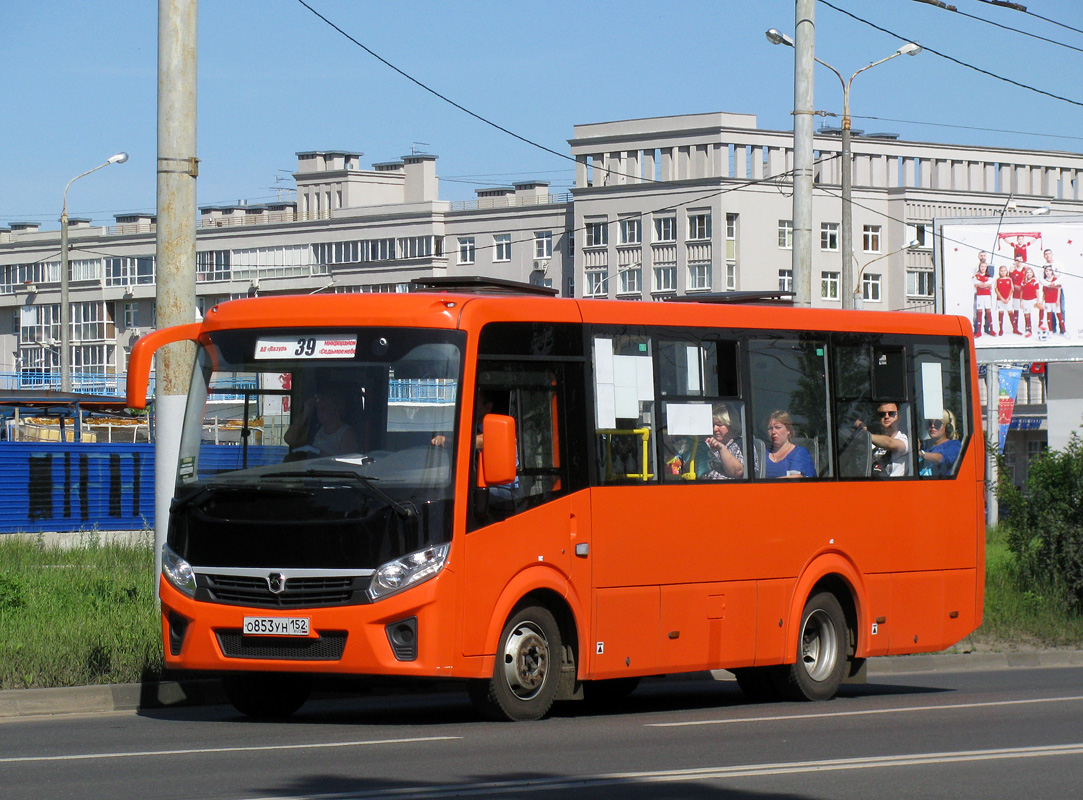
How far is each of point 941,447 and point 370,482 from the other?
19.9 ft

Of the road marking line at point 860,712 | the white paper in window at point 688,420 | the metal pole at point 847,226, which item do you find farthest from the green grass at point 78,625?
the metal pole at point 847,226

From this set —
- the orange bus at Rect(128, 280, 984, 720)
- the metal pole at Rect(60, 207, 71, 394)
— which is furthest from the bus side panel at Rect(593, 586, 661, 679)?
the metal pole at Rect(60, 207, 71, 394)

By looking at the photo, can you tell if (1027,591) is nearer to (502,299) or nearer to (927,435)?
(927,435)

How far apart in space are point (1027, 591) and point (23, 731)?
43.0 ft

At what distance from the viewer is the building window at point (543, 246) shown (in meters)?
110

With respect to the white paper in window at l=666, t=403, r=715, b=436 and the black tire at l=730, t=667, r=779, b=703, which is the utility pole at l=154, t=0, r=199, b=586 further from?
the black tire at l=730, t=667, r=779, b=703

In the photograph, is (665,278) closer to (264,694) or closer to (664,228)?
(664,228)

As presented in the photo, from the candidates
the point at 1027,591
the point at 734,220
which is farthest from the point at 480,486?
the point at 734,220

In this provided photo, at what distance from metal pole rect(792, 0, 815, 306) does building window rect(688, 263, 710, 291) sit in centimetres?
8024

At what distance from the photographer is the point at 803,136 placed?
19453 mm

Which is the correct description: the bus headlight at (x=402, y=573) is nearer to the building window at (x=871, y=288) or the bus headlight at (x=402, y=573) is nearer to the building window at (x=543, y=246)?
the building window at (x=871, y=288)

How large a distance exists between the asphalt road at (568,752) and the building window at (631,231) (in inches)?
3574

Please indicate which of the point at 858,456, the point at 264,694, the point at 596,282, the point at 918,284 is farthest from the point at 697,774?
the point at 918,284

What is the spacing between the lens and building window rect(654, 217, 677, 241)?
336 ft
